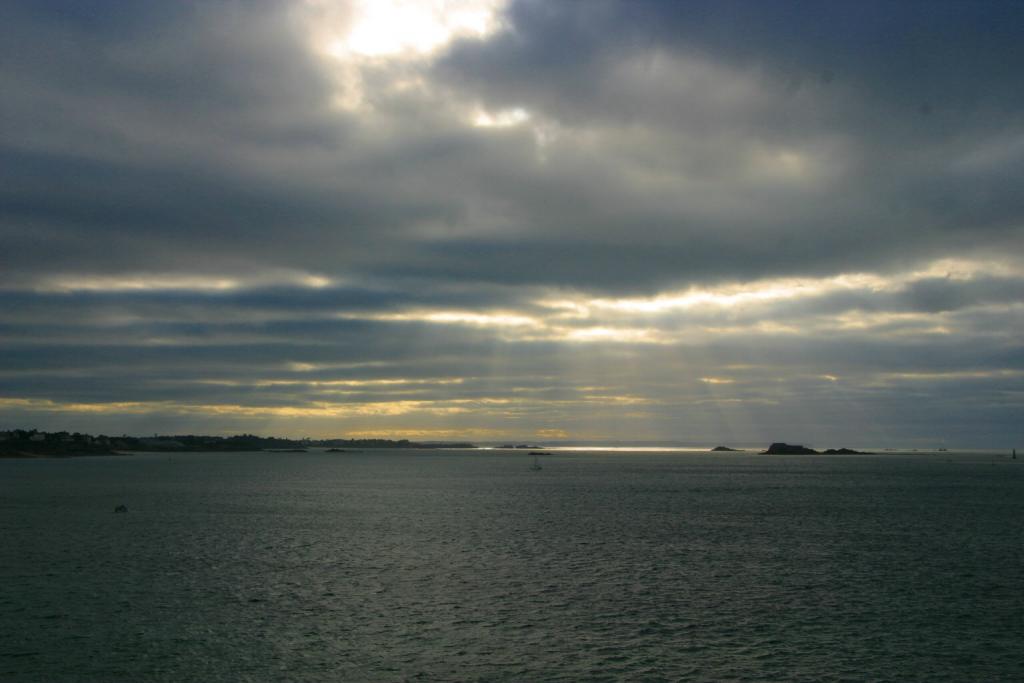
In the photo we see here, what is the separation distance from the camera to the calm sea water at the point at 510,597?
96.8 ft

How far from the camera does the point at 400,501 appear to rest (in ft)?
370

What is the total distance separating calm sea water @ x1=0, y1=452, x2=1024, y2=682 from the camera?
2950cm

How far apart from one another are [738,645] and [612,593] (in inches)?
450

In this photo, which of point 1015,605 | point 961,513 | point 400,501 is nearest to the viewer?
point 1015,605

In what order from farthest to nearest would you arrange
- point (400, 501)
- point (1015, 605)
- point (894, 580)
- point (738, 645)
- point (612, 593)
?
point (400, 501) < point (894, 580) < point (612, 593) < point (1015, 605) < point (738, 645)

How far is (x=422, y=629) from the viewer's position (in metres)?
34.6

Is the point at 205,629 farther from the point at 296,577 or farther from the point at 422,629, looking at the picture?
the point at 296,577

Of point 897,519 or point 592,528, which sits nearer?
point 592,528

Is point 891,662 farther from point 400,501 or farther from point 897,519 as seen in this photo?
point 400,501

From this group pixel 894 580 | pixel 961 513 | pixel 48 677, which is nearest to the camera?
pixel 48 677

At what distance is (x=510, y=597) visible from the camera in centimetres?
4172

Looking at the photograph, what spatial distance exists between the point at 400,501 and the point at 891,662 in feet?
291

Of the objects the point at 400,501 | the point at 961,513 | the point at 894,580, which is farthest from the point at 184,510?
the point at 961,513

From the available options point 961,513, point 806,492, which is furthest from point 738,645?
point 806,492
